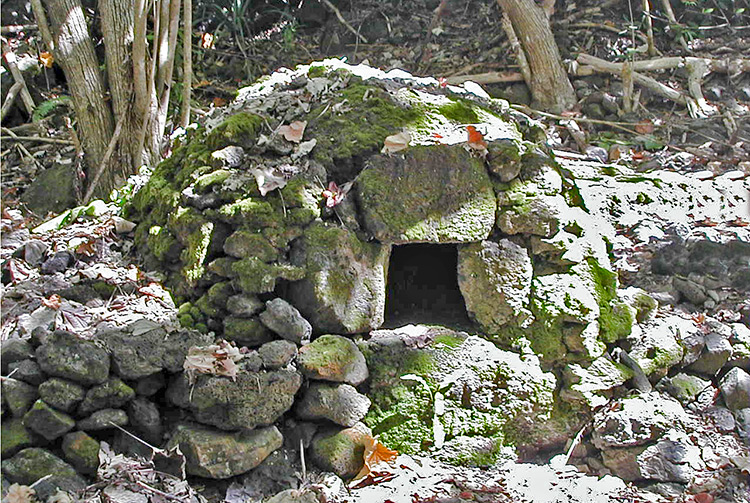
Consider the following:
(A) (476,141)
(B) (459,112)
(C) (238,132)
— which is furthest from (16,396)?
(B) (459,112)

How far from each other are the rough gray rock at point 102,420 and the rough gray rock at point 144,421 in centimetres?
8

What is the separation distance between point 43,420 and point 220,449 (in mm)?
578

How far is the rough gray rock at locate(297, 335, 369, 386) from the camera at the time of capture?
278 cm

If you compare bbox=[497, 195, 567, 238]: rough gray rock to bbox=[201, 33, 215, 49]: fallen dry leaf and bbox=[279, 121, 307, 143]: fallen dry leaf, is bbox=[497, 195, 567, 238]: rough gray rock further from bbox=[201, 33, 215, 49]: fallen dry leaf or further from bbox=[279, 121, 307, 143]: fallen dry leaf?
bbox=[201, 33, 215, 49]: fallen dry leaf

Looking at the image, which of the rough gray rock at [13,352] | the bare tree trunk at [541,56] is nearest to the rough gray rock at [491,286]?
the rough gray rock at [13,352]

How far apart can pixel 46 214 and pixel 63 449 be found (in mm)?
2843

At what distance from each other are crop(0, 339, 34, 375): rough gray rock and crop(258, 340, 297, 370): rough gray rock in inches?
31.3

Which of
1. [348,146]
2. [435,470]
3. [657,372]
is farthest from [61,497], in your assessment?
[657,372]

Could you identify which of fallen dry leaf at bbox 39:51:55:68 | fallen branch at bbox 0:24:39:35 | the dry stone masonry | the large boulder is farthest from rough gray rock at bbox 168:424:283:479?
fallen branch at bbox 0:24:39:35

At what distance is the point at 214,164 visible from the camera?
10.8ft

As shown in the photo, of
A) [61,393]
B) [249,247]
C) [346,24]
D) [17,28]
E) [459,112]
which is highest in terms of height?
[346,24]

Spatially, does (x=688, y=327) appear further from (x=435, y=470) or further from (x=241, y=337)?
(x=241, y=337)

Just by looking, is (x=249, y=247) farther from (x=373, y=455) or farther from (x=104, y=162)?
(x=104, y=162)

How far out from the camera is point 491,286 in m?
3.21
